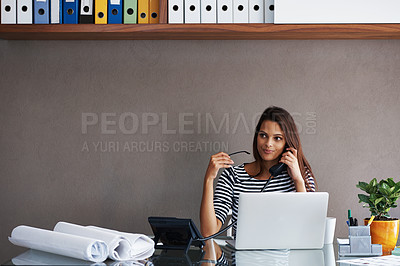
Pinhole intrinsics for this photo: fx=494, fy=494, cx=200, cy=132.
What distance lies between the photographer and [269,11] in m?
2.55

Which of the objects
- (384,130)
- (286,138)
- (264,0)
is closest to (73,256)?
(286,138)

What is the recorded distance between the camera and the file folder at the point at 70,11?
2586 millimetres

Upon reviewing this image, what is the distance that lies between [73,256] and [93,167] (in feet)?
4.64

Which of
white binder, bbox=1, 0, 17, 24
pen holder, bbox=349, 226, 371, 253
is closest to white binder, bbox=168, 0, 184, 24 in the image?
white binder, bbox=1, 0, 17, 24

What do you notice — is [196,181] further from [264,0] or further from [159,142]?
[264,0]

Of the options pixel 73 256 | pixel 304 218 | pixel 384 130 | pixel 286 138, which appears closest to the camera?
pixel 73 256

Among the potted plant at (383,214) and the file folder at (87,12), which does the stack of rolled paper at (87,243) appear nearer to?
the potted plant at (383,214)

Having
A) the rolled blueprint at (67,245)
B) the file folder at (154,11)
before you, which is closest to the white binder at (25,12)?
the file folder at (154,11)

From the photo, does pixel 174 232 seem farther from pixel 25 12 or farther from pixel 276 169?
pixel 25 12

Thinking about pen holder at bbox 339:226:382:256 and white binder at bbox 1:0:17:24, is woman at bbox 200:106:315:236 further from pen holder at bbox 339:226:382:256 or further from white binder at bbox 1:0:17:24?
white binder at bbox 1:0:17:24

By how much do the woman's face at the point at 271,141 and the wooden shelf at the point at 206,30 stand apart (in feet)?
1.58

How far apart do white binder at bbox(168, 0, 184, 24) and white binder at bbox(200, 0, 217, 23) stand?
0.10 metres

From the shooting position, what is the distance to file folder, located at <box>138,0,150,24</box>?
8.44 feet

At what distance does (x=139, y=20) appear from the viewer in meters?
2.57
